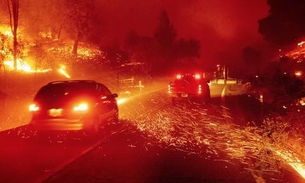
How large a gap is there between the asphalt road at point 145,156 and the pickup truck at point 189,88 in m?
8.52

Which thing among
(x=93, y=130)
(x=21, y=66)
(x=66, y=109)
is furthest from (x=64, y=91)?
(x=21, y=66)

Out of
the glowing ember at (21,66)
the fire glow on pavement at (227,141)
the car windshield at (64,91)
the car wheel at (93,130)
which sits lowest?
the fire glow on pavement at (227,141)

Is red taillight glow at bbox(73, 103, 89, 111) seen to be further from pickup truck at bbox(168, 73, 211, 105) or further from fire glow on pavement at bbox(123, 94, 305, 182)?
pickup truck at bbox(168, 73, 211, 105)

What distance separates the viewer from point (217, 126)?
13766 mm

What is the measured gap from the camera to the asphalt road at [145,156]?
7.32 m

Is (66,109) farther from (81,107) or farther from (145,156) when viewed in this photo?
(145,156)

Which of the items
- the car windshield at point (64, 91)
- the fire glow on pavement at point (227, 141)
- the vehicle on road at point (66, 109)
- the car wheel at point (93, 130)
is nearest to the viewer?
the fire glow on pavement at point (227, 141)

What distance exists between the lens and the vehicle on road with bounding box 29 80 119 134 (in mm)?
11234

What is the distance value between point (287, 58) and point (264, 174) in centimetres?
→ 2436

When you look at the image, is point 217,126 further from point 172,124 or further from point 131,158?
point 131,158

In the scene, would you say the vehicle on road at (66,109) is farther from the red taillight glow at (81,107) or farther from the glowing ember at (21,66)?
the glowing ember at (21,66)

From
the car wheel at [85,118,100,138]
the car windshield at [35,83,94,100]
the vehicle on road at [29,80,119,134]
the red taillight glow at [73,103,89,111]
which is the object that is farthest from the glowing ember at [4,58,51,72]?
the red taillight glow at [73,103,89,111]

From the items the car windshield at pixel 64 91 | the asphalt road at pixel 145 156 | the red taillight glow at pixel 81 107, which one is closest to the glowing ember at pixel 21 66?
the asphalt road at pixel 145 156

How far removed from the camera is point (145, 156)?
9.09 metres
